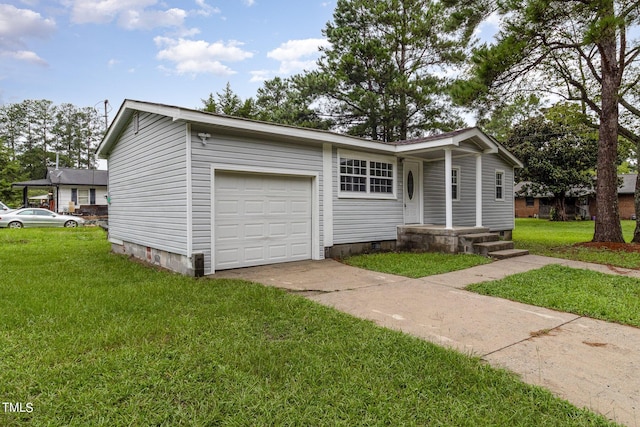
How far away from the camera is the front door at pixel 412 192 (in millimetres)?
10172

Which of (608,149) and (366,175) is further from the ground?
(608,149)

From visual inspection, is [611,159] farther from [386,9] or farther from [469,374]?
[386,9]

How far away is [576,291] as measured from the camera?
5047mm

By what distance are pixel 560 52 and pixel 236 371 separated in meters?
13.1

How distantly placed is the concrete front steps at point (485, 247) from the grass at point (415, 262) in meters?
0.30

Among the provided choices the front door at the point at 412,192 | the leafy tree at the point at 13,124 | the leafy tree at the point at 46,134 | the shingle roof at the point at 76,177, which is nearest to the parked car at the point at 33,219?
the shingle roof at the point at 76,177

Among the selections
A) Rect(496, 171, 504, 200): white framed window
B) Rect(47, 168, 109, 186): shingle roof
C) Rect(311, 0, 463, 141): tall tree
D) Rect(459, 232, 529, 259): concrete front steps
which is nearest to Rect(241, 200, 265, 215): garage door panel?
Rect(459, 232, 529, 259): concrete front steps

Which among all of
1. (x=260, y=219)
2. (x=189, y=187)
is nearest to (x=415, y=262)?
(x=260, y=219)

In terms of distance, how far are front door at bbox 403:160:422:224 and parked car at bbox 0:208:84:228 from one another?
18019mm

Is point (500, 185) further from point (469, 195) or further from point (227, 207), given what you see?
point (227, 207)

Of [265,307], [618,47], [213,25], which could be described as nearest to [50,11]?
[213,25]

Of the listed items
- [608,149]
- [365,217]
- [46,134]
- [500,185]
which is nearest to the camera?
[365,217]

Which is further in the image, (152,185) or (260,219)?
(152,185)

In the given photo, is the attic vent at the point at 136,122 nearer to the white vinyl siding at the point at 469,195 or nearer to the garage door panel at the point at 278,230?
the garage door panel at the point at 278,230
